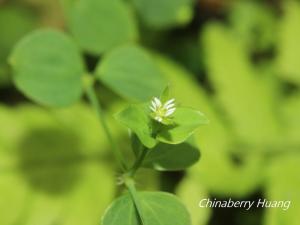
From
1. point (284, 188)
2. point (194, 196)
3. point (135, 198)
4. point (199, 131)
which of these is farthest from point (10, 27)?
point (135, 198)

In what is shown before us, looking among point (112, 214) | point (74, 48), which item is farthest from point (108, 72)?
point (112, 214)

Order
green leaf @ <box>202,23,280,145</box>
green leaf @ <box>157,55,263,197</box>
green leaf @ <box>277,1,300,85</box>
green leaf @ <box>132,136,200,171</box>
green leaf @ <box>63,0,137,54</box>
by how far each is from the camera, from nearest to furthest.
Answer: green leaf @ <box>132,136,200,171</box>
green leaf @ <box>63,0,137,54</box>
green leaf @ <box>157,55,263,197</box>
green leaf @ <box>202,23,280,145</box>
green leaf @ <box>277,1,300,85</box>

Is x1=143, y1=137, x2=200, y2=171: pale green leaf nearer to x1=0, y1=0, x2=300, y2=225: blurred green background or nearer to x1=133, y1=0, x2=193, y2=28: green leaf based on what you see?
x1=0, y1=0, x2=300, y2=225: blurred green background

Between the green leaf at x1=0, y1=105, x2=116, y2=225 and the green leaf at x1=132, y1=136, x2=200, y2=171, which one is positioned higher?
the green leaf at x1=132, y1=136, x2=200, y2=171

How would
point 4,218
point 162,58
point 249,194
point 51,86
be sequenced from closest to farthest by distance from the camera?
point 51,86 → point 4,218 → point 249,194 → point 162,58

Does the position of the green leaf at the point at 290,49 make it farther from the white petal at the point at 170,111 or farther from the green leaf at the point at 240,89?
the white petal at the point at 170,111

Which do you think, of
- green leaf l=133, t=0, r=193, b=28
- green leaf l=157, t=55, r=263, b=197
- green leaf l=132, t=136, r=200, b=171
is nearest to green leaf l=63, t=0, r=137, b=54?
green leaf l=133, t=0, r=193, b=28

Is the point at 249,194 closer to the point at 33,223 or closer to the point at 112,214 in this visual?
the point at 33,223
